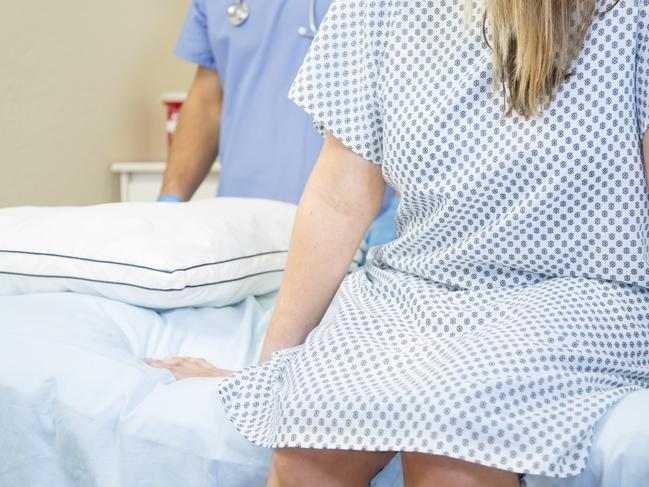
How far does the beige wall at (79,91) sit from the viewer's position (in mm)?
1704

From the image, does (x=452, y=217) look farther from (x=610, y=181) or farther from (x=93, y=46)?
(x=93, y=46)

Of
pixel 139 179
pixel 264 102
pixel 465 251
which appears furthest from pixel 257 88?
pixel 465 251

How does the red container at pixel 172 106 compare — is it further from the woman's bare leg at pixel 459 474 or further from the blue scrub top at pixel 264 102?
the woman's bare leg at pixel 459 474

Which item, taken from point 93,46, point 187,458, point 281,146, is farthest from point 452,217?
point 93,46

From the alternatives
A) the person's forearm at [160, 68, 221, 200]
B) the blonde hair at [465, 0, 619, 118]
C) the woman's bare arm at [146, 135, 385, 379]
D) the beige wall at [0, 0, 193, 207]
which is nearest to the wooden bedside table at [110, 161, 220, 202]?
the beige wall at [0, 0, 193, 207]

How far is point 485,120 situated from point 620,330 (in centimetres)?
24

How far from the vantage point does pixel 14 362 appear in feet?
3.08

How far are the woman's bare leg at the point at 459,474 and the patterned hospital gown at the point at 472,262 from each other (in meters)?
0.02

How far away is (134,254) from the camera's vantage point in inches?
41.9

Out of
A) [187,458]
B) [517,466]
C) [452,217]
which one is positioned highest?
→ [452,217]

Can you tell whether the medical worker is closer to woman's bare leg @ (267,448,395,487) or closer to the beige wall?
the beige wall

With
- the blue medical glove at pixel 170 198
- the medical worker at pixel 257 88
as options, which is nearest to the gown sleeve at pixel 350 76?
the medical worker at pixel 257 88

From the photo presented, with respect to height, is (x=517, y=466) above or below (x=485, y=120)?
below

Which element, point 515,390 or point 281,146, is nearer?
point 515,390
